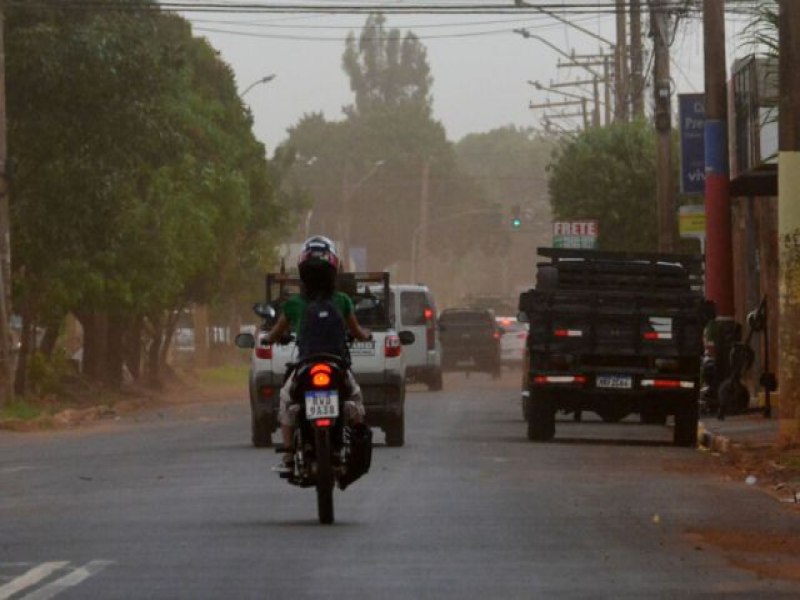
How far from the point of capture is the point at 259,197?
60.1 meters

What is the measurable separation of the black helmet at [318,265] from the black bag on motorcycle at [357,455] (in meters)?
0.99

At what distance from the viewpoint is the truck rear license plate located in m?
26.7

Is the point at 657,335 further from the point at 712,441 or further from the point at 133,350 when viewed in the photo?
the point at 133,350

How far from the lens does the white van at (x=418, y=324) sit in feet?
149

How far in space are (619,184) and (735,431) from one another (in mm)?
31000

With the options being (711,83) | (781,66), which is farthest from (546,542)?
(711,83)

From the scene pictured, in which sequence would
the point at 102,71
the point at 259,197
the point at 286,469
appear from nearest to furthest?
the point at 286,469, the point at 102,71, the point at 259,197

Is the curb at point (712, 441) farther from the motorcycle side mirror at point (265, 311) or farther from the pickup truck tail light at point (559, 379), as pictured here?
the motorcycle side mirror at point (265, 311)

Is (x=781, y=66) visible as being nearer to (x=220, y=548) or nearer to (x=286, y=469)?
(x=286, y=469)

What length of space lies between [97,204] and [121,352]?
1196 centimetres

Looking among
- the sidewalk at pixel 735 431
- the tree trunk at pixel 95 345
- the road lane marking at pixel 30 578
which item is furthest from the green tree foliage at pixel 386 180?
the road lane marking at pixel 30 578

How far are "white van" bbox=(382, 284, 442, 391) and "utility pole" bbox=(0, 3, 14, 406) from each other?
933 centimetres

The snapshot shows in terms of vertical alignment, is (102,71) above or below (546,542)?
above

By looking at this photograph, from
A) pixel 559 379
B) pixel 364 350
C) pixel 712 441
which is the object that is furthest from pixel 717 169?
pixel 364 350
